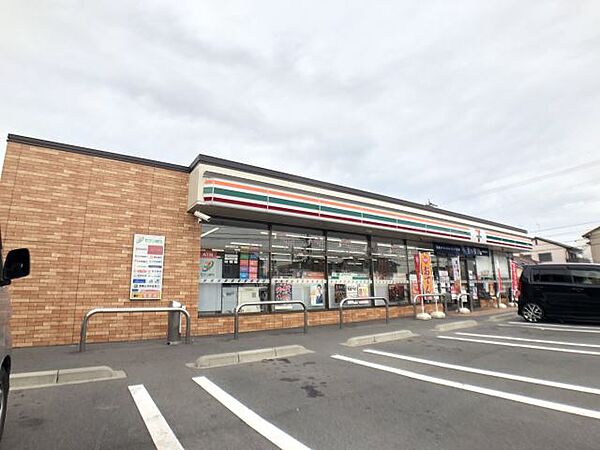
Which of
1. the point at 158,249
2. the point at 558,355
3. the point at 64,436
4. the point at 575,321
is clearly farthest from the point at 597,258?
the point at 64,436

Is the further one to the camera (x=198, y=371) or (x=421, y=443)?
(x=198, y=371)

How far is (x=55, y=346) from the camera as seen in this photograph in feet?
21.6

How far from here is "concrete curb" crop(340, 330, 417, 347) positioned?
7.16 m

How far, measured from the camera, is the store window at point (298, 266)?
31.3ft

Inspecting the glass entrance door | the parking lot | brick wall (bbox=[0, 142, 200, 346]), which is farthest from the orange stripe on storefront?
the glass entrance door

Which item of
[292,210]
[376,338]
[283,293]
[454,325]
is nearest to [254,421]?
[376,338]

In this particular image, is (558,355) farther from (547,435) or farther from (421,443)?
(421,443)

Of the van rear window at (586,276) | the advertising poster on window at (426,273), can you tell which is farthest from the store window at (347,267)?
the van rear window at (586,276)

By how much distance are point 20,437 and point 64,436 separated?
345mm

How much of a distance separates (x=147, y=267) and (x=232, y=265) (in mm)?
2075

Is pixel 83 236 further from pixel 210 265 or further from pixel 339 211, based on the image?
pixel 339 211

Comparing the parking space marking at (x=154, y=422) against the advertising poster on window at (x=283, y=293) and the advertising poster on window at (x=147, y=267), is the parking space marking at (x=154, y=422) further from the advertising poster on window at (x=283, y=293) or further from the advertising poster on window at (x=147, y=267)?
the advertising poster on window at (x=283, y=293)

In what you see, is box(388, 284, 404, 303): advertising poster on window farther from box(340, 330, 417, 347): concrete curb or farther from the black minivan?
box(340, 330, 417, 347): concrete curb

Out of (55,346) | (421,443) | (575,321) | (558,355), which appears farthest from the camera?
(575,321)
